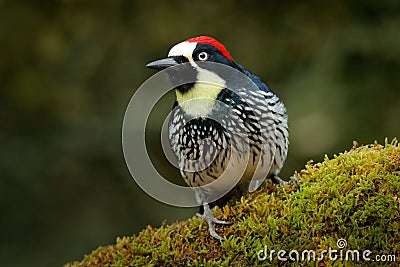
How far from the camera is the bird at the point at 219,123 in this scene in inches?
115

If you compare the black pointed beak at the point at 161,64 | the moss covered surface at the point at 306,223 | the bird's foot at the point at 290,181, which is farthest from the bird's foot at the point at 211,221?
the black pointed beak at the point at 161,64

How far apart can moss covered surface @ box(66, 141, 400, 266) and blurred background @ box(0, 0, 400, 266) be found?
263 cm

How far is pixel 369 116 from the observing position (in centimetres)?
509

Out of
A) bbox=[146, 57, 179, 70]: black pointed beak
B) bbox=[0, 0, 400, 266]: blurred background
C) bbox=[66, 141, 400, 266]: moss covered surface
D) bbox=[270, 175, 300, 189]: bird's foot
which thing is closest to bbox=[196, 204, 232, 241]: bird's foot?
bbox=[66, 141, 400, 266]: moss covered surface

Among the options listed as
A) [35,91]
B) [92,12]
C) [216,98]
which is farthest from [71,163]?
[216,98]

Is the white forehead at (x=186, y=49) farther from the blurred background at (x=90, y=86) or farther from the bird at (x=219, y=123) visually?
the blurred background at (x=90, y=86)

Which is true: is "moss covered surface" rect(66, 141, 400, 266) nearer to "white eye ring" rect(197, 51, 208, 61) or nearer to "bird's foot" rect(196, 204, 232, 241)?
"bird's foot" rect(196, 204, 232, 241)

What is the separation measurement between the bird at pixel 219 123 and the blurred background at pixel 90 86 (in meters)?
2.31

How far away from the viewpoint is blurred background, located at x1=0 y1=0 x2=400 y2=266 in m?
5.53

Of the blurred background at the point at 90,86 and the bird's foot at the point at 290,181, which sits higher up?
the blurred background at the point at 90,86

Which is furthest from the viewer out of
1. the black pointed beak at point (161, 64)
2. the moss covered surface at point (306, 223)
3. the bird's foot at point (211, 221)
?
the black pointed beak at point (161, 64)

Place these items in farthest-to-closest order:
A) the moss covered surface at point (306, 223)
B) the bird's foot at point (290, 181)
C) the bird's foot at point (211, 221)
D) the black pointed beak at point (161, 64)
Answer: the black pointed beak at point (161, 64) → the bird's foot at point (290, 181) → the bird's foot at point (211, 221) → the moss covered surface at point (306, 223)

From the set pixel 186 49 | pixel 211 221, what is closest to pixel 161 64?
pixel 186 49

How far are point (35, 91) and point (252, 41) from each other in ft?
6.59
